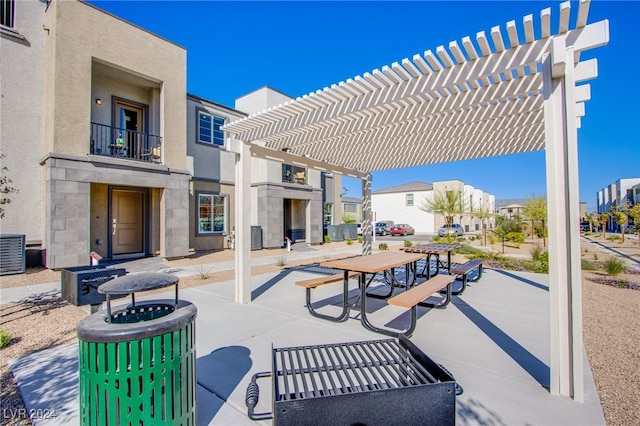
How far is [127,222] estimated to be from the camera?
11688mm

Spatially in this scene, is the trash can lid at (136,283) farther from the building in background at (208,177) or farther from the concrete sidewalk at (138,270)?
the building in background at (208,177)

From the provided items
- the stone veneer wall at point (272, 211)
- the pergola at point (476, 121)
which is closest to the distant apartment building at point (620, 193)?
the stone veneer wall at point (272, 211)

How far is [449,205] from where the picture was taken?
57.6 ft

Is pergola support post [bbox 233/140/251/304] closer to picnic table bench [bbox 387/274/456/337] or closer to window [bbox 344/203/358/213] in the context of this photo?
picnic table bench [bbox 387/274/456/337]

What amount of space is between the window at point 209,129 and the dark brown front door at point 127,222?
3691 mm

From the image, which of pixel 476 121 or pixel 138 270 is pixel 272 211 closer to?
pixel 138 270

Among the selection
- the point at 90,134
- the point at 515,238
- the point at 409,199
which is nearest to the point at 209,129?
the point at 90,134

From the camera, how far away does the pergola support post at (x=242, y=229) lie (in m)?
5.73

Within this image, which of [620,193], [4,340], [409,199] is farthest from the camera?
[620,193]

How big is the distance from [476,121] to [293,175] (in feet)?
43.1

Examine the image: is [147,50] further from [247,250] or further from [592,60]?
[592,60]

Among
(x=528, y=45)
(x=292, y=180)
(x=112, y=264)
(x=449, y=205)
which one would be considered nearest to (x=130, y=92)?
(x=112, y=264)

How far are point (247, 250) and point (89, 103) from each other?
8007mm

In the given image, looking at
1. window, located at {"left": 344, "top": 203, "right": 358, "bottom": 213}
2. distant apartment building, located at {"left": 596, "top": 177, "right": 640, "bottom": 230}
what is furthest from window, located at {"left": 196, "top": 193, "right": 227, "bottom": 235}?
distant apartment building, located at {"left": 596, "top": 177, "right": 640, "bottom": 230}
